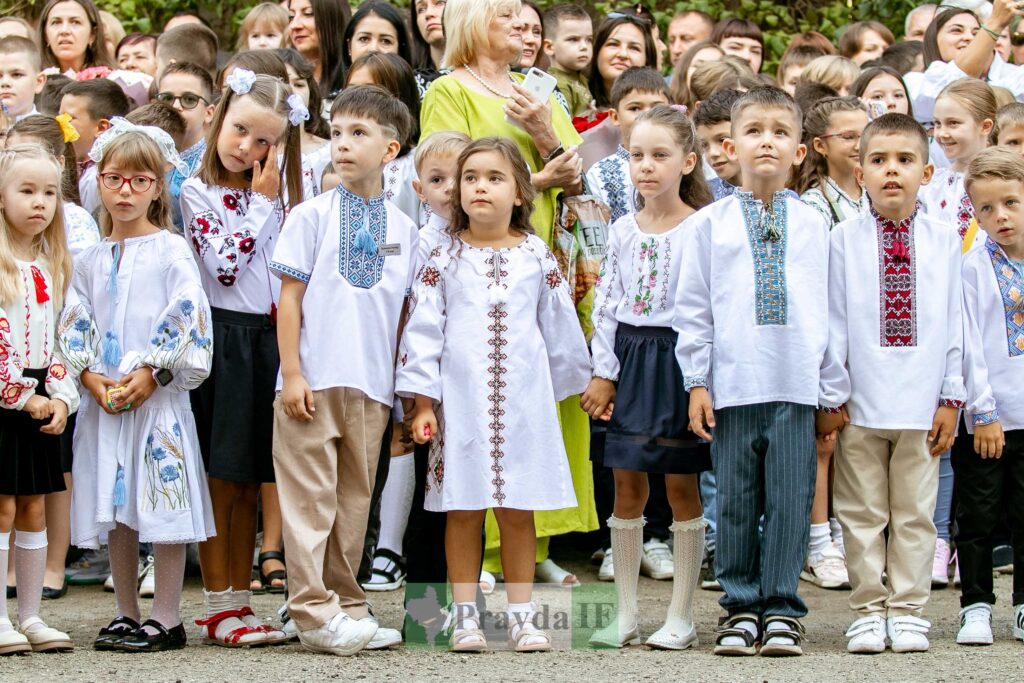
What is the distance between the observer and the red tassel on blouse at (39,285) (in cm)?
487

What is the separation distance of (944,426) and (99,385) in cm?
285

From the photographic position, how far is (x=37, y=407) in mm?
4758

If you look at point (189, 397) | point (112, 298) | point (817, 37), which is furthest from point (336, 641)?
point (817, 37)

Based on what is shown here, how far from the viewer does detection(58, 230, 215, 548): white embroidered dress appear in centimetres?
481

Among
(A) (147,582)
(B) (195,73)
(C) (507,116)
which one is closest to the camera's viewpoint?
(C) (507,116)

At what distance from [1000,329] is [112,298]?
10.1 ft

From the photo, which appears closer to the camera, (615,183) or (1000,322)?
(1000,322)

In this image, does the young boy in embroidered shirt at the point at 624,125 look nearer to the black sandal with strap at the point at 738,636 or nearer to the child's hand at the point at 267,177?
the child's hand at the point at 267,177

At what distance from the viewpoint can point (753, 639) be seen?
4.77 meters

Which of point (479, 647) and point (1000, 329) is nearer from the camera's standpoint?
point (479, 647)

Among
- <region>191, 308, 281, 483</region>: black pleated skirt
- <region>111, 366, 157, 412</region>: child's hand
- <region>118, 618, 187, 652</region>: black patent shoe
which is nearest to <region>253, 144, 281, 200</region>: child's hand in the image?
<region>191, 308, 281, 483</region>: black pleated skirt

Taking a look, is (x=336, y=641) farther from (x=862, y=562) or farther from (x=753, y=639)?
(x=862, y=562)

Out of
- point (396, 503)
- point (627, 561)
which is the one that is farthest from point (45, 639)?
point (627, 561)

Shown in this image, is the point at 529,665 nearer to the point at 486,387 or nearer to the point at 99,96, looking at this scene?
the point at 486,387
